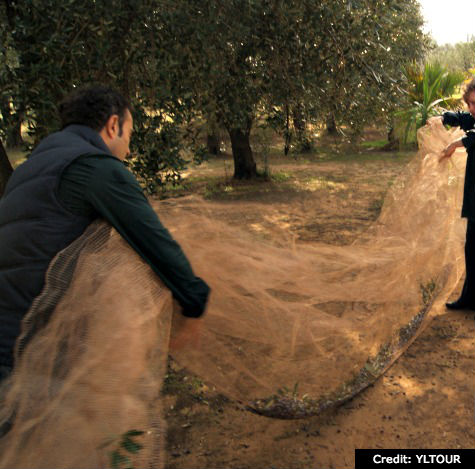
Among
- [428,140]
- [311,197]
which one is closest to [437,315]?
[428,140]

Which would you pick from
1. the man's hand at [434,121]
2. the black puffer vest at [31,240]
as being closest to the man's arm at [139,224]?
the black puffer vest at [31,240]

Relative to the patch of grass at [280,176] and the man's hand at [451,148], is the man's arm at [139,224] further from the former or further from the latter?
the patch of grass at [280,176]

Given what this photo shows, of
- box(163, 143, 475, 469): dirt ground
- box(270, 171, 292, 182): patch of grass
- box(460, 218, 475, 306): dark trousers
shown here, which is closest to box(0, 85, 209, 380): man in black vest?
box(163, 143, 475, 469): dirt ground

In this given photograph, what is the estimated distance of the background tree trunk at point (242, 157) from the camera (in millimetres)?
13664

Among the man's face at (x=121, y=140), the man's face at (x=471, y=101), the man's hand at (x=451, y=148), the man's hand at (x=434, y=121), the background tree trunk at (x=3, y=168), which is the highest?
the man's face at (x=471, y=101)

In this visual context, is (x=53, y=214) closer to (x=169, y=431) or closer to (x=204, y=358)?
(x=204, y=358)

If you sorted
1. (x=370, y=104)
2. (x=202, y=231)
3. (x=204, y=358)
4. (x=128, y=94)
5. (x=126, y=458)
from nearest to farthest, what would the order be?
(x=126, y=458) → (x=204, y=358) → (x=202, y=231) → (x=128, y=94) → (x=370, y=104)

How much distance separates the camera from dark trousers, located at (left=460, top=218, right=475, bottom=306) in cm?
485

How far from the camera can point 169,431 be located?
3.56 metres

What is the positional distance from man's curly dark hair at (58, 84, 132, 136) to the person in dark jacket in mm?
3376

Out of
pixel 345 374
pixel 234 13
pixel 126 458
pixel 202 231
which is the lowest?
pixel 345 374

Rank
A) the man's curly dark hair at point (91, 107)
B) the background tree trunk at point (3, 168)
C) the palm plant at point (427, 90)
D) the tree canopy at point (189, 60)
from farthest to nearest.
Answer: the palm plant at point (427, 90)
the background tree trunk at point (3, 168)
the tree canopy at point (189, 60)
the man's curly dark hair at point (91, 107)

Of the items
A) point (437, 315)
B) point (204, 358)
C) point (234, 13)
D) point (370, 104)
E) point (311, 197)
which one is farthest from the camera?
point (311, 197)

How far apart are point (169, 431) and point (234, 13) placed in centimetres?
388
